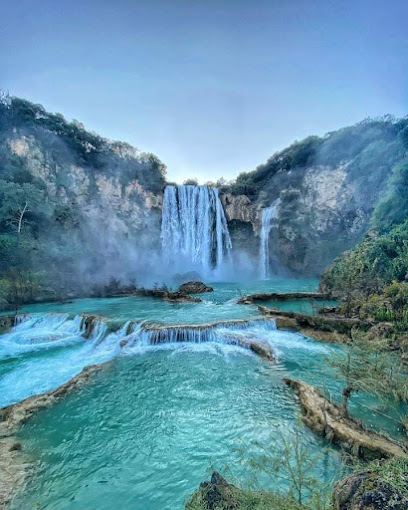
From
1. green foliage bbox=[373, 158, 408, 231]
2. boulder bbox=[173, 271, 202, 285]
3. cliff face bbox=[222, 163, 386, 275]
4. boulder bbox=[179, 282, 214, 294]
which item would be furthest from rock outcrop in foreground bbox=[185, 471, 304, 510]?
cliff face bbox=[222, 163, 386, 275]

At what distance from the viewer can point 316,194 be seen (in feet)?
98.3

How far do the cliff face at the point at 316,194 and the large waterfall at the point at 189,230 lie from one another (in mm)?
3151

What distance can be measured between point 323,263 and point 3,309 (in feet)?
90.5

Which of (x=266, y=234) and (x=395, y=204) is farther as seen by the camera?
(x=266, y=234)

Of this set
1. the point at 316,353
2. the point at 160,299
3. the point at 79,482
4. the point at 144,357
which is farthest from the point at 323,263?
the point at 79,482

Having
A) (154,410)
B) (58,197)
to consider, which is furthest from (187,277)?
(154,410)

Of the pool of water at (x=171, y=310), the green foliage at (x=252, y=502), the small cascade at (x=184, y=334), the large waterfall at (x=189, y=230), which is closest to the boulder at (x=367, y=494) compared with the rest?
the green foliage at (x=252, y=502)

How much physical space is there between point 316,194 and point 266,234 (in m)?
6.72

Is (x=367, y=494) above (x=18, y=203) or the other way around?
the other way around

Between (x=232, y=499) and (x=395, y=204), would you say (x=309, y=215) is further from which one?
(x=232, y=499)

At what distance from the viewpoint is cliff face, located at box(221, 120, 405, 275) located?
87.2ft

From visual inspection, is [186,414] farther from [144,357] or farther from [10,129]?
[10,129]

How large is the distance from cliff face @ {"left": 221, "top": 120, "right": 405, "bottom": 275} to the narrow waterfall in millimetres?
533

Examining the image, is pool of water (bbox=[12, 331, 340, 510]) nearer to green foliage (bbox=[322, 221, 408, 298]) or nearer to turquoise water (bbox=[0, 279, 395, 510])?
turquoise water (bbox=[0, 279, 395, 510])
